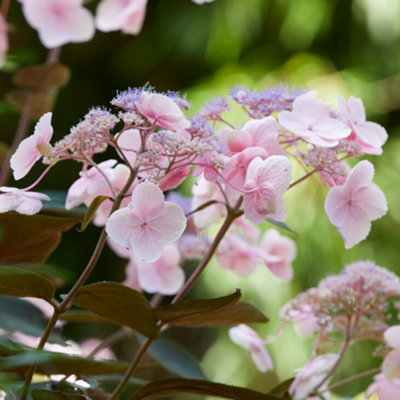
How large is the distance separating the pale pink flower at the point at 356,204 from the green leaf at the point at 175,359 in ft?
0.65

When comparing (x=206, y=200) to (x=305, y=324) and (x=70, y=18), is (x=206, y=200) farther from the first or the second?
(x=70, y=18)

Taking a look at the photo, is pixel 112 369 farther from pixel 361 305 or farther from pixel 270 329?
pixel 270 329

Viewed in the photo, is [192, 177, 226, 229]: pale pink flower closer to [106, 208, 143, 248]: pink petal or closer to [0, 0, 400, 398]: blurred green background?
[106, 208, 143, 248]: pink petal

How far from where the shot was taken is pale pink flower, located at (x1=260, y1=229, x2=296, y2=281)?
554 mm

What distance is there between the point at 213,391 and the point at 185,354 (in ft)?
0.57

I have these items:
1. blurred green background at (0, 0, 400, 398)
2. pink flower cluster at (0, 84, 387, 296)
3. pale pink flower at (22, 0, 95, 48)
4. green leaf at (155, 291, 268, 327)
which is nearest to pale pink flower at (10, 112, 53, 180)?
pink flower cluster at (0, 84, 387, 296)

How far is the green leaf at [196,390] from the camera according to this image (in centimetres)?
37

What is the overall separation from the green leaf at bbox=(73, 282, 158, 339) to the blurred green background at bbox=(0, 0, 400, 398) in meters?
1.31

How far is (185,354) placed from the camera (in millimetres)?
553

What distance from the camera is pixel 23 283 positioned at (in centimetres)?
34

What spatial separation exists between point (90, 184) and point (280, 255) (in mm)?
216

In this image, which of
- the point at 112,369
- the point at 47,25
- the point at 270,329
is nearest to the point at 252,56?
the point at 270,329

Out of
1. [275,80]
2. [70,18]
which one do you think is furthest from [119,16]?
[275,80]

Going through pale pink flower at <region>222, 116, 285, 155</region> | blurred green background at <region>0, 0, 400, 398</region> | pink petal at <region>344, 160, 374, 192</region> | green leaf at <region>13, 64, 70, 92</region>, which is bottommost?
blurred green background at <region>0, 0, 400, 398</region>
